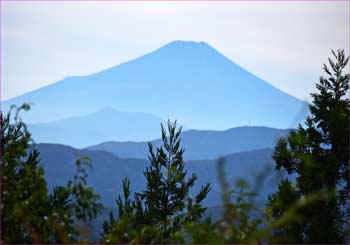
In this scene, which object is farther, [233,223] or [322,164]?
[322,164]

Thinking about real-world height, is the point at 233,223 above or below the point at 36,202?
below

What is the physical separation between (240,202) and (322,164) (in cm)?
874

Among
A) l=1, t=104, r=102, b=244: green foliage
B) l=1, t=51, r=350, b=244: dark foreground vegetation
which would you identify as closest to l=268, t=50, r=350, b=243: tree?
l=1, t=51, r=350, b=244: dark foreground vegetation

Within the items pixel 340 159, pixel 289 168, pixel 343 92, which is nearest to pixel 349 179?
pixel 340 159

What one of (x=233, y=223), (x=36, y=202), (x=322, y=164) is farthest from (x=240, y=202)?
(x=322, y=164)

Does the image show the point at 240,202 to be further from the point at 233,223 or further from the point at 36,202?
the point at 36,202

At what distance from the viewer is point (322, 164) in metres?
11.7

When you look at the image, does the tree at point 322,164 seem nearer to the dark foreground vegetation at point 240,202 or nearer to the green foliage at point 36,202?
the dark foreground vegetation at point 240,202

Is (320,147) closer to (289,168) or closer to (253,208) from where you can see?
(289,168)

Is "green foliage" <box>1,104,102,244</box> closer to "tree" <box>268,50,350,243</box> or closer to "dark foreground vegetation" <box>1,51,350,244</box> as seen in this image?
"dark foreground vegetation" <box>1,51,350,244</box>

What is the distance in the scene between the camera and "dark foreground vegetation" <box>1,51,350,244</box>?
340 cm

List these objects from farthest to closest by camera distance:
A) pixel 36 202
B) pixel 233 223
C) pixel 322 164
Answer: pixel 322 164 → pixel 36 202 → pixel 233 223

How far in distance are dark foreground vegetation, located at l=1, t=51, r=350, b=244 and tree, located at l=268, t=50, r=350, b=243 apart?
21 mm

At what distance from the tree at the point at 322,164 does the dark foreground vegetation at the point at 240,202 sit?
21 mm
